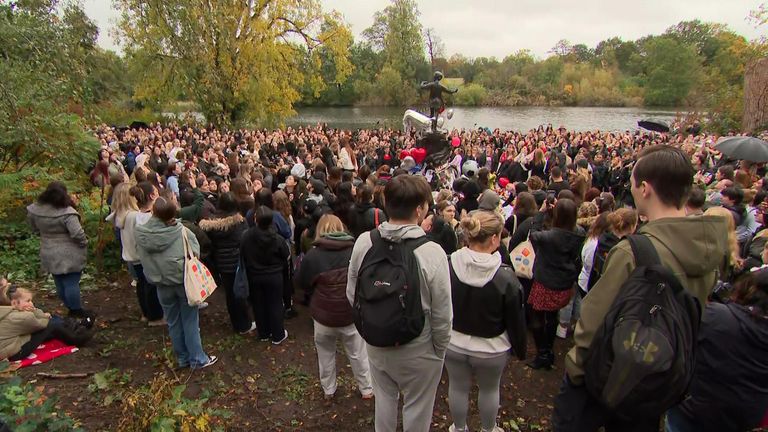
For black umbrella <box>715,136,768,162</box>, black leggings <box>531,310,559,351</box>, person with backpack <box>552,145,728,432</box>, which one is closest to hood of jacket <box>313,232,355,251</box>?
black leggings <box>531,310,559,351</box>

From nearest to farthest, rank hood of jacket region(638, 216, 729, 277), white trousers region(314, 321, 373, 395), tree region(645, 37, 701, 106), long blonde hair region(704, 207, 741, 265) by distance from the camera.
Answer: hood of jacket region(638, 216, 729, 277) < white trousers region(314, 321, 373, 395) < long blonde hair region(704, 207, 741, 265) < tree region(645, 37, 701, 106)

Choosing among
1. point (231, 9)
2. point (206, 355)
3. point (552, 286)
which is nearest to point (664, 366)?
point (552, 286)

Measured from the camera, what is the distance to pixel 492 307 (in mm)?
2869

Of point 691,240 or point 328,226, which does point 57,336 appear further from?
point 691,240

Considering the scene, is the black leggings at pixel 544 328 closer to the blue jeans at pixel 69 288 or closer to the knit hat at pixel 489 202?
the knit hat at pixel 489 202

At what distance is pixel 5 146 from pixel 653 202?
893 cm

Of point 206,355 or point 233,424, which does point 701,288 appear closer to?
point 233,424

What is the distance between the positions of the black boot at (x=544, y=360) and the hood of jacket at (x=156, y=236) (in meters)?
3.62

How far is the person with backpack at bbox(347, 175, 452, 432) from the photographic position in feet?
7.75


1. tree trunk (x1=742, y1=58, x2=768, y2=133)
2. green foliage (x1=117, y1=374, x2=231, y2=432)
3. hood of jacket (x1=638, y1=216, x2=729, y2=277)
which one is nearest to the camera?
hood of jacket (x1=638, y1=216, x2=729, y2=277)

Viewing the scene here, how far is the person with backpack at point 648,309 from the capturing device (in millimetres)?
1586

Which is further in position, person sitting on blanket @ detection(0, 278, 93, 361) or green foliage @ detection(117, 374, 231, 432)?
person sitting on blanket @ detection(0, 278, 93, 361)

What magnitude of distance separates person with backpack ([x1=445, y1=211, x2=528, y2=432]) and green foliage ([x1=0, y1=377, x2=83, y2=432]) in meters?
2.37

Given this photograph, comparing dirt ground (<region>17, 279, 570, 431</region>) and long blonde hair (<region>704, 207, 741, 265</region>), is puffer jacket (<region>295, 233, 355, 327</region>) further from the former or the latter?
long blonde hair (<region>704, 207, 741, 265</region>)
